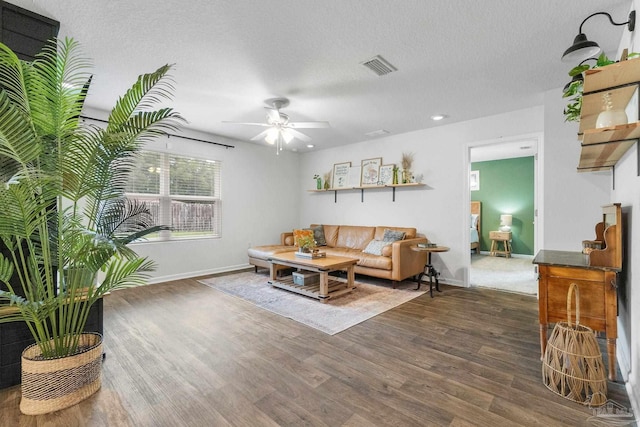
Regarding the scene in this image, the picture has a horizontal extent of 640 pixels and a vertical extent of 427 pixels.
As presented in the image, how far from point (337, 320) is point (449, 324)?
1.15 meters

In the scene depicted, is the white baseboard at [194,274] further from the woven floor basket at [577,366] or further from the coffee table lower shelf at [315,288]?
the woven floor basket at [577,366]

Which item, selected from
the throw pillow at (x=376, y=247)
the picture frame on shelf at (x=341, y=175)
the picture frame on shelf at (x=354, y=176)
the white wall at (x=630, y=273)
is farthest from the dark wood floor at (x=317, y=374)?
→ the picture frame on shelf at (x=341, y=175)

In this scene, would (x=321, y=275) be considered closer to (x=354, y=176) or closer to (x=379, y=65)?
(x=379, y=65)

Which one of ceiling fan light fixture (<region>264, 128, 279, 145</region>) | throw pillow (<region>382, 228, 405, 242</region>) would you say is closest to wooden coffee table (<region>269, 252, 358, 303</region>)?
throw pillow (<region>382, 228, 405, 242</region>)

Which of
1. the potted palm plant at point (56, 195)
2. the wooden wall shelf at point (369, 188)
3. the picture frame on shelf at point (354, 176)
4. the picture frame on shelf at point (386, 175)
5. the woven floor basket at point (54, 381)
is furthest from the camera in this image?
the picture frame on shelf at point (354, 176)

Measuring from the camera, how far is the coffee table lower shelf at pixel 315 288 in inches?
147

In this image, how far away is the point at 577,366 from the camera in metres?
1.75

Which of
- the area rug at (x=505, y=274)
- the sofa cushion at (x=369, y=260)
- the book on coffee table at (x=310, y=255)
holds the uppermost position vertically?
the book on coffee table at (x=310, y=255)

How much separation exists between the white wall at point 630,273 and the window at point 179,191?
5330 millimetres

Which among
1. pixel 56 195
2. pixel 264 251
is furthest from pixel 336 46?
pixel 264 251

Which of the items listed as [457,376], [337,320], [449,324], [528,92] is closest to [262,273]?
[337,320]

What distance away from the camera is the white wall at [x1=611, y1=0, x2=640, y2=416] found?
164cm

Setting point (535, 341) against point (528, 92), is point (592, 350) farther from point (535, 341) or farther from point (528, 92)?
point (528, 92)

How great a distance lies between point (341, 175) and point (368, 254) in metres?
2.08
